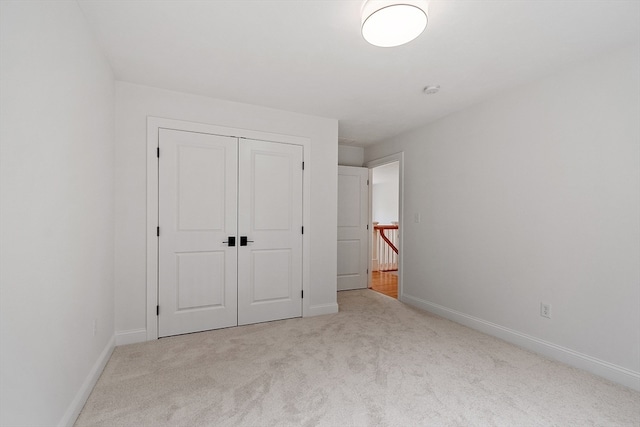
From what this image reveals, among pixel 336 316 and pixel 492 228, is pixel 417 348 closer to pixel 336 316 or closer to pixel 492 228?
pixel 336 316

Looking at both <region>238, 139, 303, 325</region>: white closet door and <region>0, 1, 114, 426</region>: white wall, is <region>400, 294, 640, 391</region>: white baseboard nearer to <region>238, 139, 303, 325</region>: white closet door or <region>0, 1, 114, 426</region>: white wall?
<region>238, 139, 303, 325</region>: white closet door

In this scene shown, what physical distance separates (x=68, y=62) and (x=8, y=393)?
1629 millimetres

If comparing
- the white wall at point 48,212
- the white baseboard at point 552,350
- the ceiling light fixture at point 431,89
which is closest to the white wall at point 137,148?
the white wall at point 48,212

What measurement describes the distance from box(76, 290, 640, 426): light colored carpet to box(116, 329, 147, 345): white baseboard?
12cm

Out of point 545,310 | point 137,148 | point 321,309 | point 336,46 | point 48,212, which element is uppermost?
point 336,46

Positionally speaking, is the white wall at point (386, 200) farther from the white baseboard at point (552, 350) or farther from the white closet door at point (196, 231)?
the white closet door at point (196, 231)

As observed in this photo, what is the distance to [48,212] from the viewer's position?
4.62 ft

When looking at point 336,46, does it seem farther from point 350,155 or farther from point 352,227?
point 352,227

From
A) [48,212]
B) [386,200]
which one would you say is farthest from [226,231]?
[386,200]

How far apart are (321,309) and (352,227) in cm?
172

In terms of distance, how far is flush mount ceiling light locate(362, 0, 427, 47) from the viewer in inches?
65.2

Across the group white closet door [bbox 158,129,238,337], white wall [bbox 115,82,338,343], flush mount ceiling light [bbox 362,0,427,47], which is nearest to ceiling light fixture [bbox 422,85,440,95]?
flush mount ceiling light [bbox 362,0,427,47]

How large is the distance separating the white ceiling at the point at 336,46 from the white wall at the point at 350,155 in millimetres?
1949

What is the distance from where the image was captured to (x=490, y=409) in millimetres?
1804
